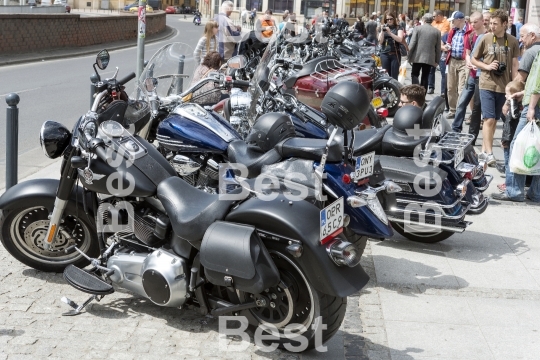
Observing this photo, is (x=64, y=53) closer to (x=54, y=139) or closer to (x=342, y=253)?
(x=54, y=139)

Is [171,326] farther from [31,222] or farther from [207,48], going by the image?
[207,48]

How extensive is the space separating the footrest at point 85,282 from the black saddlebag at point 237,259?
89 cm

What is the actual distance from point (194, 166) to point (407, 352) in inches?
96.3

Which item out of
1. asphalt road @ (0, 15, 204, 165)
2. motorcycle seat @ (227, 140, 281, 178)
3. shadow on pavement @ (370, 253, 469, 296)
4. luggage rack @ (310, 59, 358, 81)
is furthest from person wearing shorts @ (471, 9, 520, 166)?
asphalt road @ (0, 15, 204, 165)

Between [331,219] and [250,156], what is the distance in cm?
135

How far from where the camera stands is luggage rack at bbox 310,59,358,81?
9828 millimetres

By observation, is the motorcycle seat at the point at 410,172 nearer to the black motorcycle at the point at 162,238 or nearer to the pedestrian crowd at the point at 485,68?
the pedestrian crowd at the point at 485,68

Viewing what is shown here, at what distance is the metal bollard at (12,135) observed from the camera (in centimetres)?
693

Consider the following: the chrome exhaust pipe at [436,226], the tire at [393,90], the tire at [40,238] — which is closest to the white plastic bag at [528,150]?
the chrome exhaust pipe at [436,226]

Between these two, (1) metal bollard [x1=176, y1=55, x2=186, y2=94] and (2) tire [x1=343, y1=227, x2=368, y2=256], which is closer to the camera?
(2) tire [x1=343, y1=227, x2=368, y2=256]

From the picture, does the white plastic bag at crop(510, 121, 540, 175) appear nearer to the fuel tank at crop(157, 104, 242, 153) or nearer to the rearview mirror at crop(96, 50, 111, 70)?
the fuel tank at crop(157, 104, 242, 153)

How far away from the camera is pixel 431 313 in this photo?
5.39 m

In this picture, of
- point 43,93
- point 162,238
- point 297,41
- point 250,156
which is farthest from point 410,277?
point 43,93

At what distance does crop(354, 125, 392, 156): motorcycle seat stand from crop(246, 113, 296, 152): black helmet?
1.18m
